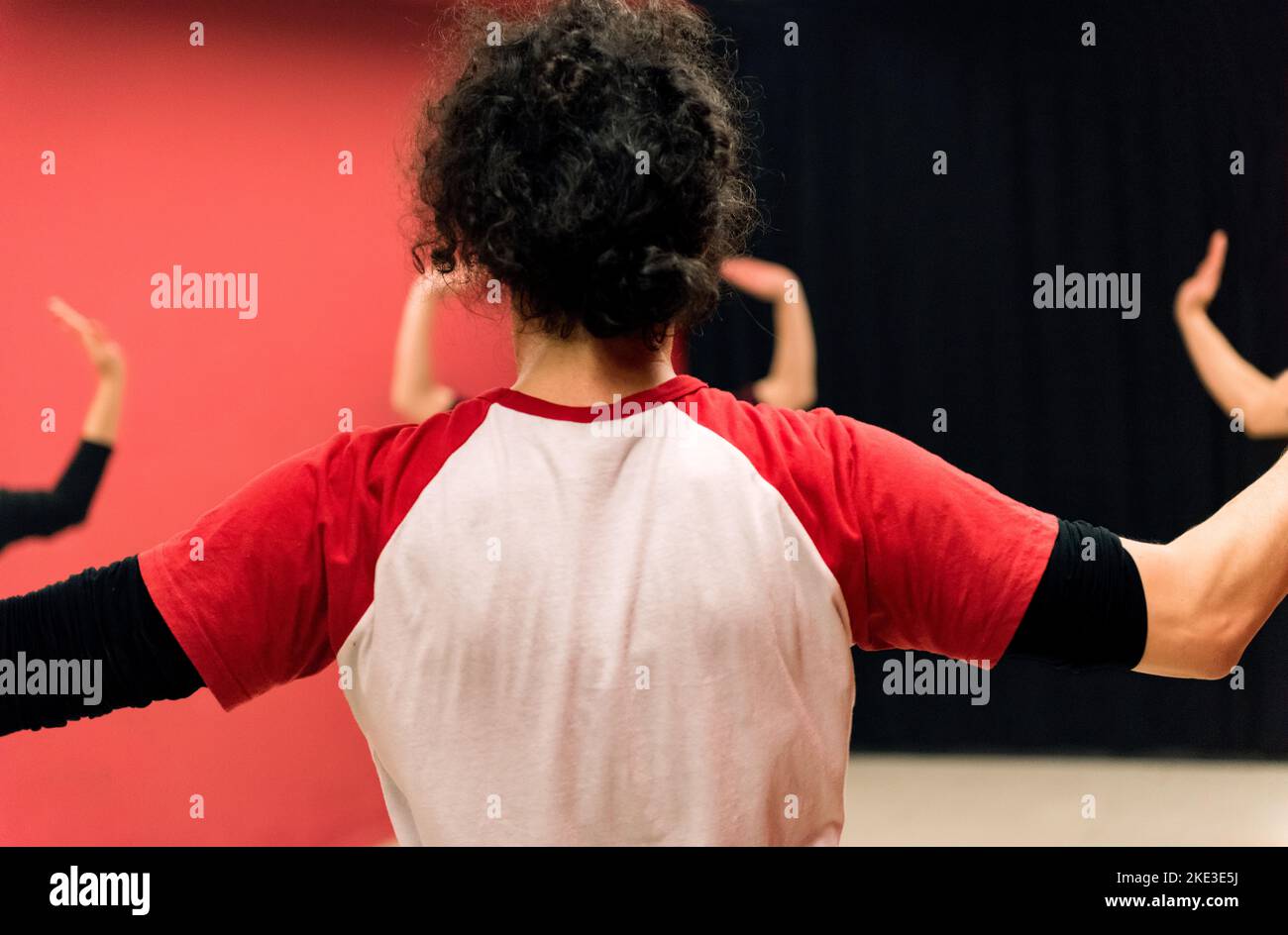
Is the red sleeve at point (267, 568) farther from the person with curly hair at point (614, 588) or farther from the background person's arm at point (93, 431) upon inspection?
the background person's arm at point (93, 431)

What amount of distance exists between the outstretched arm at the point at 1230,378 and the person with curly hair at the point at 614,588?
5 cm

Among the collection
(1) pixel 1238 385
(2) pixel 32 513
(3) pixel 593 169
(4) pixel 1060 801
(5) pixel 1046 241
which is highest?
(5) pixel 1046 241

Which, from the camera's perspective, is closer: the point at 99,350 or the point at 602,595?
the point at 602,595

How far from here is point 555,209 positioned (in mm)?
709

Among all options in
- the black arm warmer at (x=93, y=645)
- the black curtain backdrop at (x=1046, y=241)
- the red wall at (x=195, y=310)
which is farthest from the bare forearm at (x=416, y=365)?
the black curtain backdrop at (x=1046, y=241)

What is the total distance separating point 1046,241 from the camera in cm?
379

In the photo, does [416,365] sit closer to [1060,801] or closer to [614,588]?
[614,588]

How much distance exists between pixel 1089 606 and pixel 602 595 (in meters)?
0.30

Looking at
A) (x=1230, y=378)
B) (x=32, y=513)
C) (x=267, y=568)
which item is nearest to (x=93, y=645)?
(x=267, y=568)

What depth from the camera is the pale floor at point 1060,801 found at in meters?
3.01

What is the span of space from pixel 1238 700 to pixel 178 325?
352 cm

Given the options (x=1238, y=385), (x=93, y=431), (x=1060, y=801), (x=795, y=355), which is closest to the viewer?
(x=1238, y=385)
